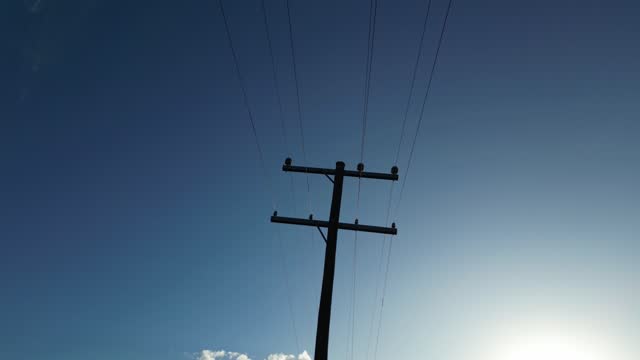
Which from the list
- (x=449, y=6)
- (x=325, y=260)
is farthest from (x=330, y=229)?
(x=449, y=6)

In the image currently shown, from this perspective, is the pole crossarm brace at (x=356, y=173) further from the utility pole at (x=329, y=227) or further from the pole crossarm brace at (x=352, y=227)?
the pole crossarm brace at (x=352, y=227)

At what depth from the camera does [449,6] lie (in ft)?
31.1

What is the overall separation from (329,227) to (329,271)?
1358 millimetres

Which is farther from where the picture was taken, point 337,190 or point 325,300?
point 337,190

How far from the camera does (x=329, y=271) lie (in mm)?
12633

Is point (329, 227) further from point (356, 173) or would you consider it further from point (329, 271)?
point (356, 173)

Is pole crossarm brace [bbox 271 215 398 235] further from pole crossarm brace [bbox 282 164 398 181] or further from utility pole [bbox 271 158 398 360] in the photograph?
pole crossarm brace [bbox 282 164 398 181]

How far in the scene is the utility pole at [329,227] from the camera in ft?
39.0

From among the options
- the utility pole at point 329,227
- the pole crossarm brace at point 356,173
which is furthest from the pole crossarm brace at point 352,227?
the pole crossarm brace at point 356,173

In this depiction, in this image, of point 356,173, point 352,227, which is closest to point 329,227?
point 352,227

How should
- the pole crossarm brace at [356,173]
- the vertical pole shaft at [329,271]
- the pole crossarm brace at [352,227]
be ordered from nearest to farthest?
the vertical pole shaft at [329,271] < the pole crossarm brace at [352,227] < the pole crossarm brace at [356,173]

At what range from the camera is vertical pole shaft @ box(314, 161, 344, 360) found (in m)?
11.8

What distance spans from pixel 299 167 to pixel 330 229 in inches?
94.4

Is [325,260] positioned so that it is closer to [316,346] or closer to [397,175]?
[316,346]
